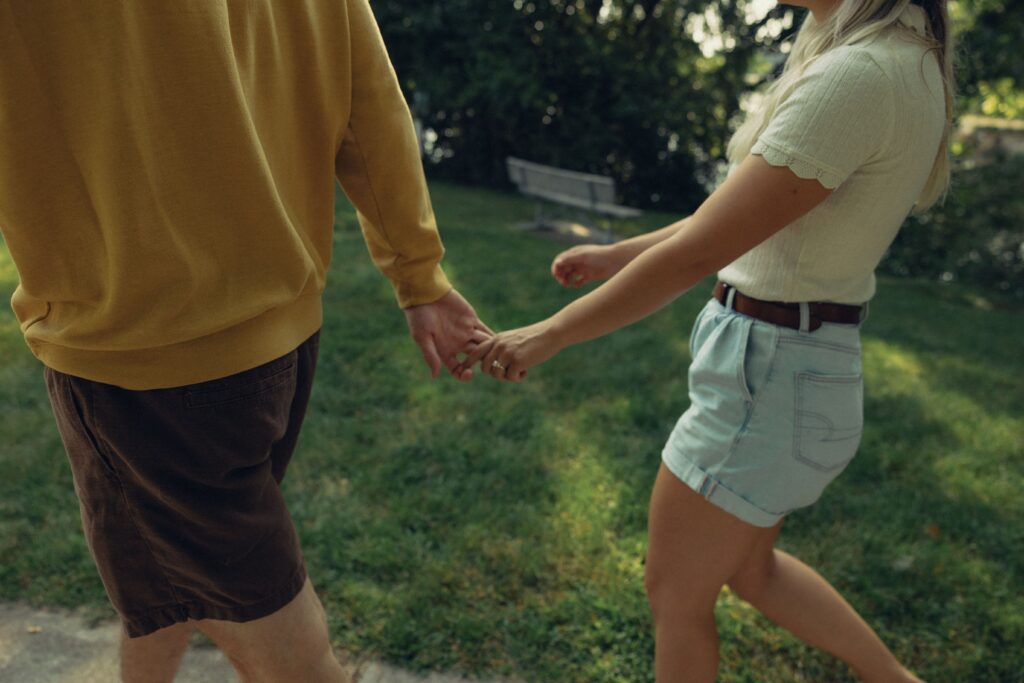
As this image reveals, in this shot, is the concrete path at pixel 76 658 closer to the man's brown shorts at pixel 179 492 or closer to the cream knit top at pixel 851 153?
the man's brown shorts at pixel 179 492

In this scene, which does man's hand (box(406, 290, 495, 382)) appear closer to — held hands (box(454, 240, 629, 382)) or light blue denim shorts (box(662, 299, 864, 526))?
held hands (box(454, 240, 629, 382))

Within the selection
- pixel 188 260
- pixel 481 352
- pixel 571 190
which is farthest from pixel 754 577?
pixel 571 190

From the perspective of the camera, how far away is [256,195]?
1.26 metres

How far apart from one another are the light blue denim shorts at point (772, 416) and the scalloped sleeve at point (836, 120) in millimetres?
347

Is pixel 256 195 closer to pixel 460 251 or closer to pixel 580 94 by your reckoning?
pixel 460 251

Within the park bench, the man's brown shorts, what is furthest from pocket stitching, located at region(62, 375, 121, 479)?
the park bench

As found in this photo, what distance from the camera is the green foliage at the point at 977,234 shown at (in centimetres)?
870

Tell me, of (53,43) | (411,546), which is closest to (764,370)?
(53,43)

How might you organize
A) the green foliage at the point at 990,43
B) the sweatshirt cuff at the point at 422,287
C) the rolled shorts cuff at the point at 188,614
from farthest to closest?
1. the green foliage at the point at 990,43
2. the sweatshirt cuff at the point at 422,287
3. the rolled shorts cuff at the point at 188,614

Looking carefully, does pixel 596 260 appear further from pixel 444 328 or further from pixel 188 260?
pixel 188 260

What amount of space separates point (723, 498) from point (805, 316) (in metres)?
0.39

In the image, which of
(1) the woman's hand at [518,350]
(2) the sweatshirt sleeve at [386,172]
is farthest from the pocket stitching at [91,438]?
(1) the woman's hand at [518,350]

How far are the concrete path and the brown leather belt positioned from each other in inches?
49.8

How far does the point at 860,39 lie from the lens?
142 cm
